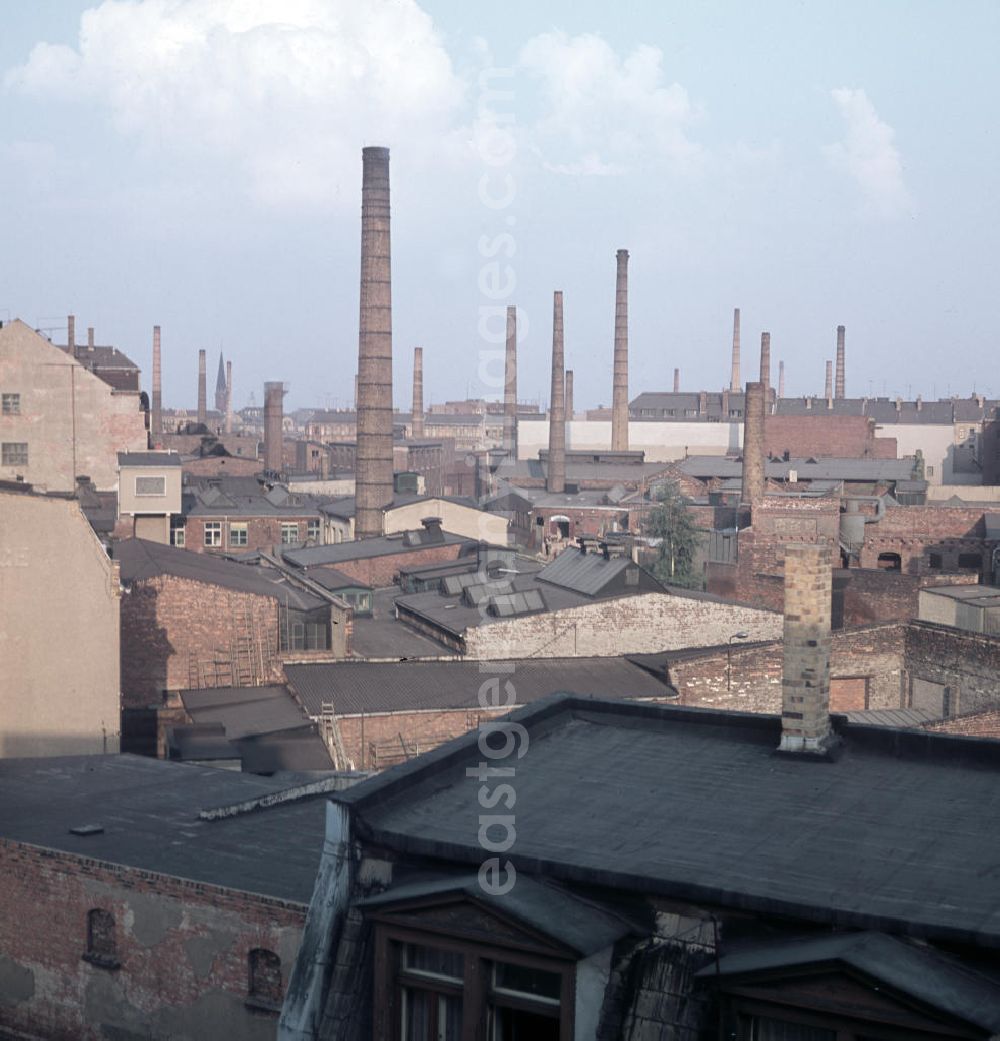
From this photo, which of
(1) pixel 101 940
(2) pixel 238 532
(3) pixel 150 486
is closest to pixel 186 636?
(1) pixel 101 940

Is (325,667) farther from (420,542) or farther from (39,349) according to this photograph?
(39,349)

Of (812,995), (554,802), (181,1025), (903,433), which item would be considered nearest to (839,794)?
(554,802)

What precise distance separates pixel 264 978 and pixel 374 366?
32.0 meters

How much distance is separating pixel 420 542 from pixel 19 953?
26641mm

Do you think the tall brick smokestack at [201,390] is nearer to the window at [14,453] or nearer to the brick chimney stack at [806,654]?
the window at [14,453]

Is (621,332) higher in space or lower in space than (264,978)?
higher

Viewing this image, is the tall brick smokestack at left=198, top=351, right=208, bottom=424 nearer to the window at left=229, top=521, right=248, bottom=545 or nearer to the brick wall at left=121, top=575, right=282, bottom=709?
the window at left=229, top=521, right=248, bottom=545

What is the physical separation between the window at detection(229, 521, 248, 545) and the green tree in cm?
1488

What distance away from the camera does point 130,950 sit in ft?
42.8

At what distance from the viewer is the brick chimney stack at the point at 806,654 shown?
29.7 ft

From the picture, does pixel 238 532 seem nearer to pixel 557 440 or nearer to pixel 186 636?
pixel 557 440

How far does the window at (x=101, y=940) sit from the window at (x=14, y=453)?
124ft

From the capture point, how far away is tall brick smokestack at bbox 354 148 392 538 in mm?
42250

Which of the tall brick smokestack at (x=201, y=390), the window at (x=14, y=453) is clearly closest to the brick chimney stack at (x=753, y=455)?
the window at (x=14, y=453)
